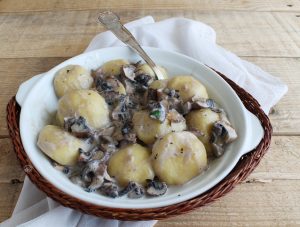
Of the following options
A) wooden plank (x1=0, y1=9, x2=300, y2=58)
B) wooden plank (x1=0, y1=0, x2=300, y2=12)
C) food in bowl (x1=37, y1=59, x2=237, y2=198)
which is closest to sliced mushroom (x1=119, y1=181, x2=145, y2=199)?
food in bowl (x1=37, y1=59, x2=237, y2=198)

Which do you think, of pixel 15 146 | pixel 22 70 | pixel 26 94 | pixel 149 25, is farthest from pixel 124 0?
pixel 15 146

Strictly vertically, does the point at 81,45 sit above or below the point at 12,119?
below

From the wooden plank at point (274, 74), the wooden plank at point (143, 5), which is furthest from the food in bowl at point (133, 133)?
the wooden plank at point (143, 5)

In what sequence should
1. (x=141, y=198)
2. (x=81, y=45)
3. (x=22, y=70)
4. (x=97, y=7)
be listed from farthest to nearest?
(x=97, y=7), (x=81, y=45), (x=22, y=70), (x=141, y=198)

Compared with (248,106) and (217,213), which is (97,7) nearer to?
(248,106)

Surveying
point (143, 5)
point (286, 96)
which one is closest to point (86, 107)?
A: point (286, 96)

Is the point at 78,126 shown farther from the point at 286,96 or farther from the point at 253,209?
the point at 286,96

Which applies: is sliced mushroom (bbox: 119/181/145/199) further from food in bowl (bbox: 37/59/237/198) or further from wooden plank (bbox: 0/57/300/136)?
wooden plank (bbox: 0/57/300/136)
